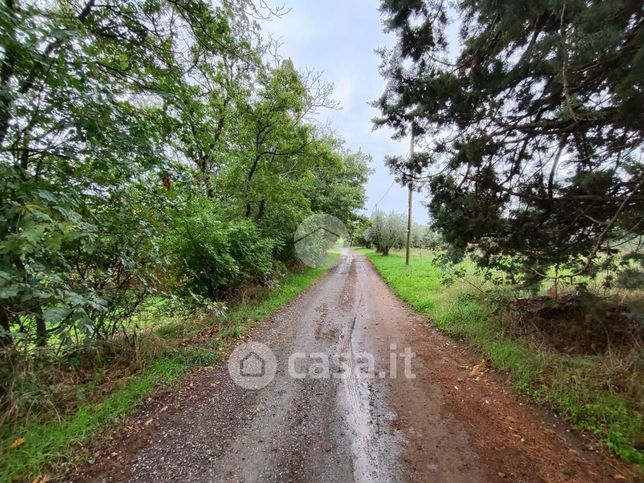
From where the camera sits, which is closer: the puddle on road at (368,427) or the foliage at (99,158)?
the foliage at (99,158)

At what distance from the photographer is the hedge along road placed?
7.25 ft

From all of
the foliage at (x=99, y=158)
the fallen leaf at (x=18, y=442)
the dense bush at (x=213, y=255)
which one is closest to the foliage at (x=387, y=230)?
the dense bush at (x=213, y=255)

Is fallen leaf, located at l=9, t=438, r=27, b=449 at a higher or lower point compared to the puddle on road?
higher

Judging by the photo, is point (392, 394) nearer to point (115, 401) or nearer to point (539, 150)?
point (115, 401)

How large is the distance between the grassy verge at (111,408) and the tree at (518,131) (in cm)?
424

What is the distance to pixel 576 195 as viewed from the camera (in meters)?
3.66

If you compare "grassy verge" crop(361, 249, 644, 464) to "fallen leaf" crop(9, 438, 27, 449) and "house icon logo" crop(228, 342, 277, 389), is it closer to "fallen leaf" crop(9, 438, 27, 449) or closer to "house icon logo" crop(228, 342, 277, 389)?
"house icon logo" crop(228, 342, 277, 389)

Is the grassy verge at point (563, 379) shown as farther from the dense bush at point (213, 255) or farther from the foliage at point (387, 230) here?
the foliage at point (387, 230)

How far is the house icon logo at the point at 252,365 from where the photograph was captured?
3.61m

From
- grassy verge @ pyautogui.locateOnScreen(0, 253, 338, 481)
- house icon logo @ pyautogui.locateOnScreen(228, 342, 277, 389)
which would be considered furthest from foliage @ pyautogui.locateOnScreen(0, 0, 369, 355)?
house icon logo @ pyautogui.locateOnScreen(228, 342, 277, 389)

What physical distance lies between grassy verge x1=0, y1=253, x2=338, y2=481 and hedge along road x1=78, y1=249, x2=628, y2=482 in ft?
0.73

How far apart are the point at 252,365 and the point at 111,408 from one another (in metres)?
1.67

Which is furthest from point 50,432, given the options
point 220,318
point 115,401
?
point 220,318

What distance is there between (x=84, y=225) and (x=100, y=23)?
2.65 metres
